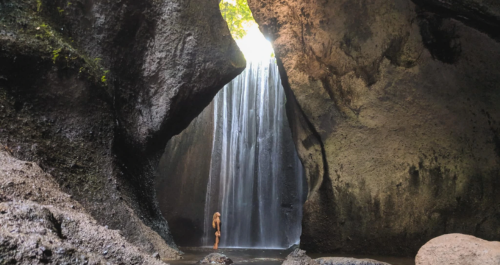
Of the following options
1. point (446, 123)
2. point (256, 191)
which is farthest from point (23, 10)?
point (256, 191)

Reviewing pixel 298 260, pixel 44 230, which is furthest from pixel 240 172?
pixel 44 230

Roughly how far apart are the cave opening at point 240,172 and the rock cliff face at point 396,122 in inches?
190

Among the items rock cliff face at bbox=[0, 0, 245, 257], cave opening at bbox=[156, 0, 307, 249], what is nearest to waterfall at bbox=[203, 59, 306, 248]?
cave opening at bbox=[156, 0, 307, 249]

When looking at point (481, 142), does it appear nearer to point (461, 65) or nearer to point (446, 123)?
point (446, 123)

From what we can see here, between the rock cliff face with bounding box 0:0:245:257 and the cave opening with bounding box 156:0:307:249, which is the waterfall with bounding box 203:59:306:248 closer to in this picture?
the cave opening with bounding box 156:0:307:249

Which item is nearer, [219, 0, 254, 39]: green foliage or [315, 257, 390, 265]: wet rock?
[315, 257, 390, 265]: wet rock

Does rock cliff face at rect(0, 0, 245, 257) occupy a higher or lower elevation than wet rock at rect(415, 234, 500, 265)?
higher

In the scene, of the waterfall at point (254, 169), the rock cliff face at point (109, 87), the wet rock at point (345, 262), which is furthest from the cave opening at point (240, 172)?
the wet rock at point (345, 262)

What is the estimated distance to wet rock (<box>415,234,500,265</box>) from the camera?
3.00 meters

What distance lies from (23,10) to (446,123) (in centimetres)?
716

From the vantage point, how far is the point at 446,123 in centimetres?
678

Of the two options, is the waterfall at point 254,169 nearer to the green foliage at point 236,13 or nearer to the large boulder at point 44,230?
the green foliage at point 236,13

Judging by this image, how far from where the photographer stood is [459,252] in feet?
10.3

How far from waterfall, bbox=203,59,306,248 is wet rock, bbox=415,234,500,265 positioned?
846 cm
